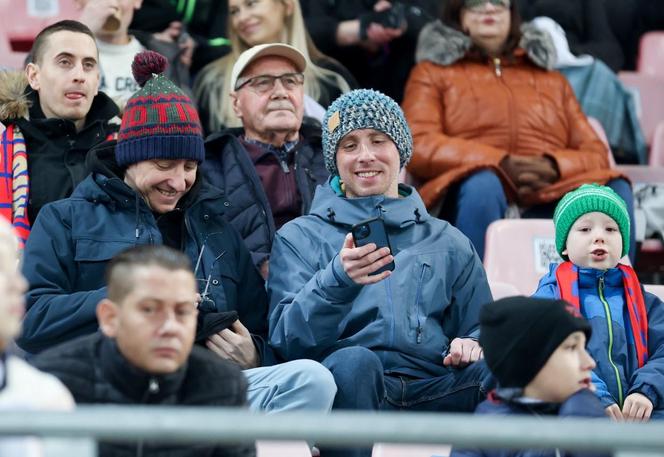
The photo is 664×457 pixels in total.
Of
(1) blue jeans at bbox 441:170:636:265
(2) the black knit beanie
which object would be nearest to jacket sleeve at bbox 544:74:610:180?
(1) blue jeans at bbox 441:170:636:265

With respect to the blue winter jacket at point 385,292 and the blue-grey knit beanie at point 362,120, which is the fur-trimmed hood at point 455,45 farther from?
the blue winter jacket at point 385,292

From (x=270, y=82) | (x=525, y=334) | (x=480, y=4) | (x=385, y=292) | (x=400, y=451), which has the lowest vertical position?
(x=400, y=451)

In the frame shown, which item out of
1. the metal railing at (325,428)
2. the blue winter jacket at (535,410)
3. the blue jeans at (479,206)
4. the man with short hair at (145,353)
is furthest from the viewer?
the blue jeans at (479,206)

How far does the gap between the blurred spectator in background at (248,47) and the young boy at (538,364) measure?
2.31m

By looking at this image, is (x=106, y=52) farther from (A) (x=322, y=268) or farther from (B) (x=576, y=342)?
(B) (x=576, y=342)

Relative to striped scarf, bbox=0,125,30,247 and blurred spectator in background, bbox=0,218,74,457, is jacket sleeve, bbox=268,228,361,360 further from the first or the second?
blurred spectator in background, bbox=0,218,74,457

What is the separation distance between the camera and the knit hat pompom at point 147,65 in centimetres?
425

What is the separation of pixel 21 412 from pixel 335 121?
87.8 inches

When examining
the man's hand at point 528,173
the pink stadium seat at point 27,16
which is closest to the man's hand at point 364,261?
the man's hand at point 528,173

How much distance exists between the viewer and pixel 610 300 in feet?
13.3

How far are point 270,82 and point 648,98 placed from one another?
8.33 feet

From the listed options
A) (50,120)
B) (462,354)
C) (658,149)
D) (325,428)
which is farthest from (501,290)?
(325,428)

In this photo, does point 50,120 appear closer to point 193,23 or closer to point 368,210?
point 368,210

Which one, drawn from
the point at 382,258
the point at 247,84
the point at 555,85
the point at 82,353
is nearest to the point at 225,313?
the point at 382,258
